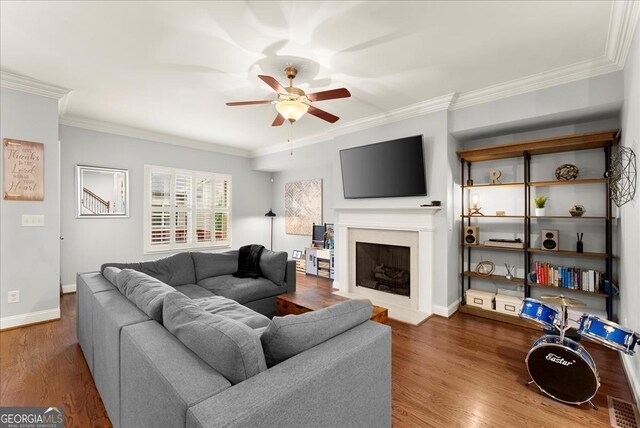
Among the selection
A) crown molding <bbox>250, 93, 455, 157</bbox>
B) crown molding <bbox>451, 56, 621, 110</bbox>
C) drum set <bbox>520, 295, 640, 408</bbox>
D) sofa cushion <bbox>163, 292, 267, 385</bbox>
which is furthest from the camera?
crown molding <bbox>250, 93, 455, 157</bbox>

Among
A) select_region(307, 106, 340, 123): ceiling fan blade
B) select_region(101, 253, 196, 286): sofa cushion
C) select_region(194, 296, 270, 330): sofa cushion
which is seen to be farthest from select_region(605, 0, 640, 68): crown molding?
select_region(101, 253, 196, 286): sofa cushion

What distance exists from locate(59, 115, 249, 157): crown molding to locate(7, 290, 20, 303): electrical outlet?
2.50 metres

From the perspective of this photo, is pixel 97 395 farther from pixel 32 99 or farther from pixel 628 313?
pixel 628 313

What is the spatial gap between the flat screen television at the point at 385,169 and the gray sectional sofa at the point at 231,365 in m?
2.62

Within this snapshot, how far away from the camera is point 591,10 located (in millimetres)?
2057

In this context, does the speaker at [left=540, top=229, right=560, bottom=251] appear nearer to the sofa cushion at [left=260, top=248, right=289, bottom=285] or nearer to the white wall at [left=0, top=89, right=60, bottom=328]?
the sofa cushion at [left=260, top=248, right=289, bottom=285]

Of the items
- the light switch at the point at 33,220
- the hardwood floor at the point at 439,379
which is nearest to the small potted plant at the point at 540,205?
the hardwood floor at the point at 439,379

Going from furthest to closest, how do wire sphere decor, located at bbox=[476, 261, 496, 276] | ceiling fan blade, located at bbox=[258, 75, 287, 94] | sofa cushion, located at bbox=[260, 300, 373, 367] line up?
1. wire sphere decor, located at bbox=[476, 261, 496, 276]
2. ceiling fan blade, located at bbox=[258, 75, 287, 94]
3. sofa cushion, located at bbox=[260, 300, 373, 367]

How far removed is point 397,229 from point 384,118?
5.24 ft

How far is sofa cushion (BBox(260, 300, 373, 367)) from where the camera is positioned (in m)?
1.21

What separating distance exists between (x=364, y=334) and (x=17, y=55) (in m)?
3.85

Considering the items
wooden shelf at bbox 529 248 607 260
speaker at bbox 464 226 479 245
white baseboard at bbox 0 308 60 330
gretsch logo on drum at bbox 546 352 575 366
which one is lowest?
white baseboard at bbox 0 308 60 330

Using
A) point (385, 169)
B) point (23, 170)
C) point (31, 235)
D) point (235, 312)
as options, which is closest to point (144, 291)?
point (235, 312)

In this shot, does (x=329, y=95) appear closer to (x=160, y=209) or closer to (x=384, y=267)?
(x=384, y=267)
